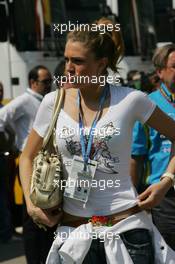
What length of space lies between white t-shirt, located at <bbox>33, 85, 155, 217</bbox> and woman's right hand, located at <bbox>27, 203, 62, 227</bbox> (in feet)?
0.20

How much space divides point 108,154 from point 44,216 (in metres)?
0.36

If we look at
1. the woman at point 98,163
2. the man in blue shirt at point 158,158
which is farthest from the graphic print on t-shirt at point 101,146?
the man in blue shirt at point 158,158

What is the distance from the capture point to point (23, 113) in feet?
24.6

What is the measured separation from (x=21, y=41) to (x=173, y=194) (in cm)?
650

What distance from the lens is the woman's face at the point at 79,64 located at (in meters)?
3.26

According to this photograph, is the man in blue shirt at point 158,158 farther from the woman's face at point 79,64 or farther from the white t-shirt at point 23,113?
the white t-shirt at point 23,113

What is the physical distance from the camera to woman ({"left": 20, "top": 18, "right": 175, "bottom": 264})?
3.22 metres

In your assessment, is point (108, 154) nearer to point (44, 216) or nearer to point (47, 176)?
point (47, 176)

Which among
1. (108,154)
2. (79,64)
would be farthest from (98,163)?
(79,64)

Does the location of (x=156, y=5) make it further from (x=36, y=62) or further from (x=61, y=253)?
(x=61, y=253)

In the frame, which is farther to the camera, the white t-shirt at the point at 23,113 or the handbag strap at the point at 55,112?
the white t-shirt at the point at 23,113

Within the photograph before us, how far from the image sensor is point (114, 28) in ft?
11.5

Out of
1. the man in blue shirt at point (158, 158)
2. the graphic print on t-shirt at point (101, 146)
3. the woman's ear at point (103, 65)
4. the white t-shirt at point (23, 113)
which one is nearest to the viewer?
the graphic print on t-shirt at point (101, 146)

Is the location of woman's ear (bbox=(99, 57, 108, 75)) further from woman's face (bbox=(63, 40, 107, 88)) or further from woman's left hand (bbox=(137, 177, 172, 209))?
woman's left hand (bbox=(137, 177, 172, 209))
